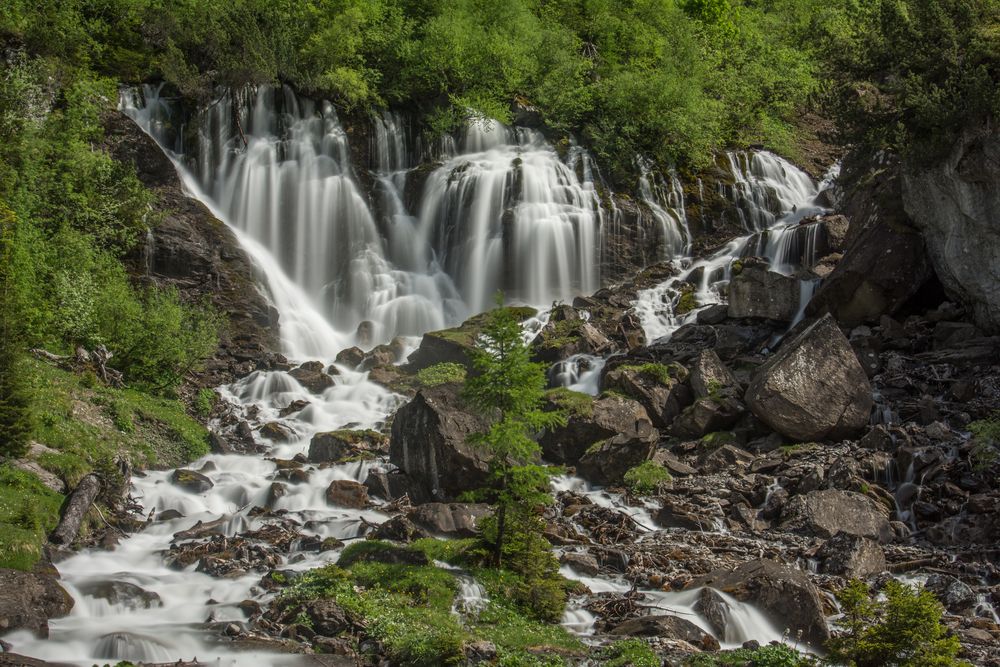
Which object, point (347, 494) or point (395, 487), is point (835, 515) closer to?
point (395, 487)

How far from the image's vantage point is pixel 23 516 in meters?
14.4

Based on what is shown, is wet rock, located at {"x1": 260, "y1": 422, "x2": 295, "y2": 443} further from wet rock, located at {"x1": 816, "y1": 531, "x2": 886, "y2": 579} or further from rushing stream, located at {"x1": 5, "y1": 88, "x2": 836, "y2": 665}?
wet rock, located at {"x1": 816, "y1": 531, "x2": 886, "y2": 579}

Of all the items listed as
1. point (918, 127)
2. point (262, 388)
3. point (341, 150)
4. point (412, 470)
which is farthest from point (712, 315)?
point (341, 150)

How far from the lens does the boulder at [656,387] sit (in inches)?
921

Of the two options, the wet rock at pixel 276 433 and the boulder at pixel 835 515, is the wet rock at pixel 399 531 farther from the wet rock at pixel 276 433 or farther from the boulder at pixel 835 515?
the wet rock at pixel 276 433

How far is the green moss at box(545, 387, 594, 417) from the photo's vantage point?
71.8ft

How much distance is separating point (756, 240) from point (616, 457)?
16850mm

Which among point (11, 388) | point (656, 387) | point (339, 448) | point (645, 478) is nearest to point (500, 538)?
point (645, 478)

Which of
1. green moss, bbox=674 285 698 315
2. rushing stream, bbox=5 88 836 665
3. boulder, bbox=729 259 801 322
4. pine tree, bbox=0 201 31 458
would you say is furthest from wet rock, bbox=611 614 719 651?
green moss, bbox=674 285 698 315

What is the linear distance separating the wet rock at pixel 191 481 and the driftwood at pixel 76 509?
110 inches

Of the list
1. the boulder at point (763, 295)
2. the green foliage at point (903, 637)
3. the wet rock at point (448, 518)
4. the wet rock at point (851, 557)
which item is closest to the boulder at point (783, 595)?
the wet rock at point (851, 557)

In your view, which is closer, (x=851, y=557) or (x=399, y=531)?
(x=851, y=557)

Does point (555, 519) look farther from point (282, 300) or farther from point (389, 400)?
point (282, 300)

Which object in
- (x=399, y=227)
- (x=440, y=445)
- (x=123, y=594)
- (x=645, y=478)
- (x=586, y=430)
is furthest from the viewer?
(x=399, y=227)
